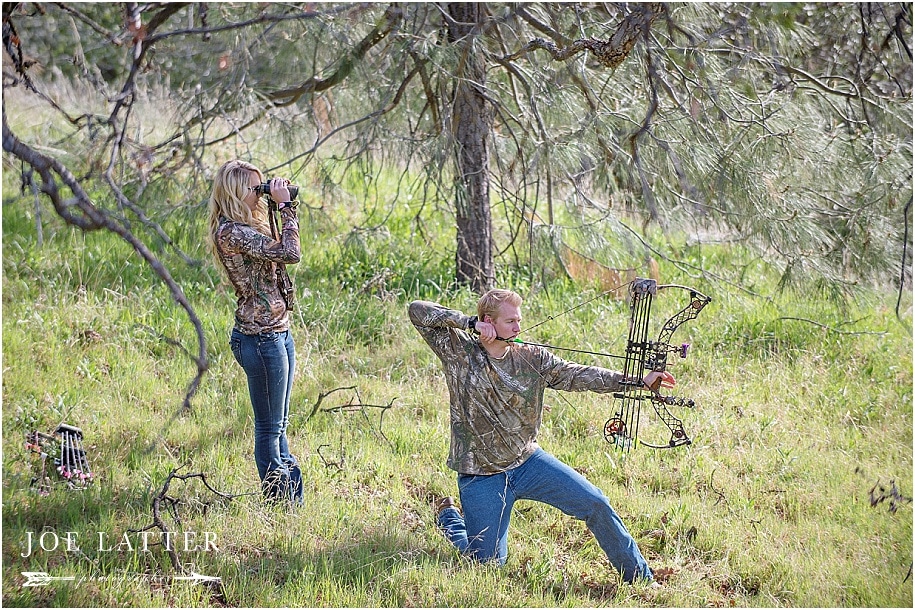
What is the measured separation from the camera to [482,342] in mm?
3652

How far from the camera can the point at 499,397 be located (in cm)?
362

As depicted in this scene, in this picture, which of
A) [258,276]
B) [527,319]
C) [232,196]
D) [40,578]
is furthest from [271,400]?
[527,319]

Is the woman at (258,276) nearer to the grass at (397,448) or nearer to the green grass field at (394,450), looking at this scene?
the grass at (397,448)

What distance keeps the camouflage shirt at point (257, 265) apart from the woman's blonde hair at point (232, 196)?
0.04 meters

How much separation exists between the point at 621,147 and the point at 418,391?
186 centimetres

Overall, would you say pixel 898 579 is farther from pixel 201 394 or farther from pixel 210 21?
pixel 210 21

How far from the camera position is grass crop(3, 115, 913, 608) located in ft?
11.5

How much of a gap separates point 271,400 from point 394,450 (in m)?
1.02

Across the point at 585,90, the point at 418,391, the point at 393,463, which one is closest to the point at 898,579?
the point at 393,463

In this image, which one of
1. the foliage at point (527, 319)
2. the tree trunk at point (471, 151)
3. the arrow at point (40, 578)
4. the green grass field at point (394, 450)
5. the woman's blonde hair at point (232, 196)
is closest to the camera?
the arrow at point (40, 578)

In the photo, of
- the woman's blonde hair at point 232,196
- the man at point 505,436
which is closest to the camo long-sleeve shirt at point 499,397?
the man at point 505,436

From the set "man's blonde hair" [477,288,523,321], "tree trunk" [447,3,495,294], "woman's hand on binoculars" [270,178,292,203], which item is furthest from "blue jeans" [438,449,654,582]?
"tree trunk" [447,3,495,294]

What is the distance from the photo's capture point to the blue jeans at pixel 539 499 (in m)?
3.54

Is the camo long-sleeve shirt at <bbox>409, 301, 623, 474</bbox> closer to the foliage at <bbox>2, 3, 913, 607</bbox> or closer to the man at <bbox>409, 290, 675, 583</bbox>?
the man at <bbox>409, 290, 675, 583</bbox>
